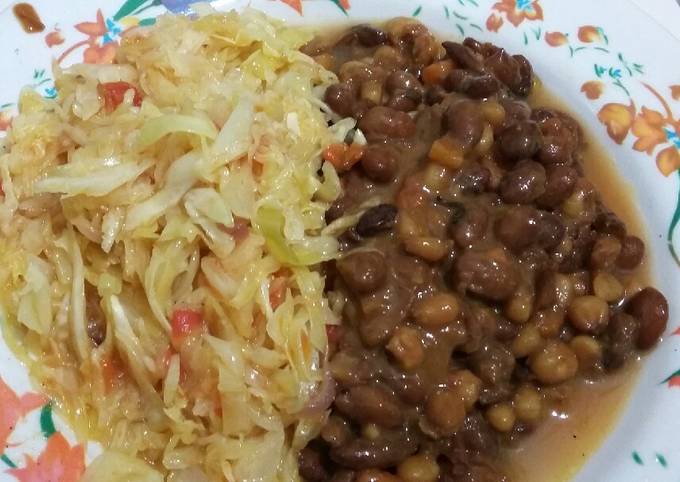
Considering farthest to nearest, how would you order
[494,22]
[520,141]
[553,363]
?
1. [494,22]
2. [520,141]
3. [553,363]

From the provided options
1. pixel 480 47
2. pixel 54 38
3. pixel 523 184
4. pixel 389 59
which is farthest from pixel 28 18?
pixel 523 184

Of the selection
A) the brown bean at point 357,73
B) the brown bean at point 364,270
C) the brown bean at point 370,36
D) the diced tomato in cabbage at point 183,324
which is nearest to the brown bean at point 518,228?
the brown bean at point 364,270

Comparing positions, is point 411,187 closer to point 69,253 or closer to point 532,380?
point 532,380

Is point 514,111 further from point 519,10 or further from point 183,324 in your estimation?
point 183,324

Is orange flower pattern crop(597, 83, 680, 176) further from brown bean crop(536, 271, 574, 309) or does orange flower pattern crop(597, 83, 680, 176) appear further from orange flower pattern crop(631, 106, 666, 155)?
brown bean crop(536, 271, 574, 309)

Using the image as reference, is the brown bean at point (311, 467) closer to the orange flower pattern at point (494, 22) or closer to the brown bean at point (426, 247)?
the brown bean at point (426, 247)

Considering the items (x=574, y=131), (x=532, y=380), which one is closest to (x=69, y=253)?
(x=532, y=380)
